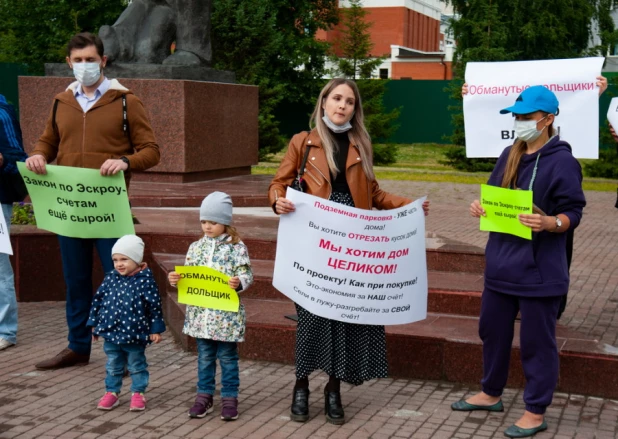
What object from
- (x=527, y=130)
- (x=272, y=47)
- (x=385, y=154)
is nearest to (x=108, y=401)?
(x=527, y=130)

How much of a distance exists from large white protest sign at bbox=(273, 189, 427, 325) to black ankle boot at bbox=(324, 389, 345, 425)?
0.46m

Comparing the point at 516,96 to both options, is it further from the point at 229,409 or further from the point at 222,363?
the point at 229,409

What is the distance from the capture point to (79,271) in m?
6.03

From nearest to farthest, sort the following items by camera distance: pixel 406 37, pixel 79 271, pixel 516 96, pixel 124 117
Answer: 1. pixel 124 117
2. pixel 79 271
3. pixel 516 96
4. pixel 406 37

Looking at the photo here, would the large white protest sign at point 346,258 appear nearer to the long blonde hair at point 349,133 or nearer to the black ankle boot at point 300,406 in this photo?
the long blonde hair at point 349,133

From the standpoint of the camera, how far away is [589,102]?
6.43 metres

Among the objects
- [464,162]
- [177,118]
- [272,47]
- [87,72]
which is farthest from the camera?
[272,47]

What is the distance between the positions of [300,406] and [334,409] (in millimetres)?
191

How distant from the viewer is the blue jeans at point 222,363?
524 centimetres

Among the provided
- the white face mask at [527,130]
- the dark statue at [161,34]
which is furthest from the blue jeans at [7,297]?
the dark statue at [161,34]

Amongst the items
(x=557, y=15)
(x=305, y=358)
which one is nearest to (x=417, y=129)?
(x=557, y=15)

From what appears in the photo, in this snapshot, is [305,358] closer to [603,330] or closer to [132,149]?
[132,149]

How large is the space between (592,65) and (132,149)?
3175 mm

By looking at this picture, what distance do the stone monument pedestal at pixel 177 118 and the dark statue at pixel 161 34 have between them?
51 cm
